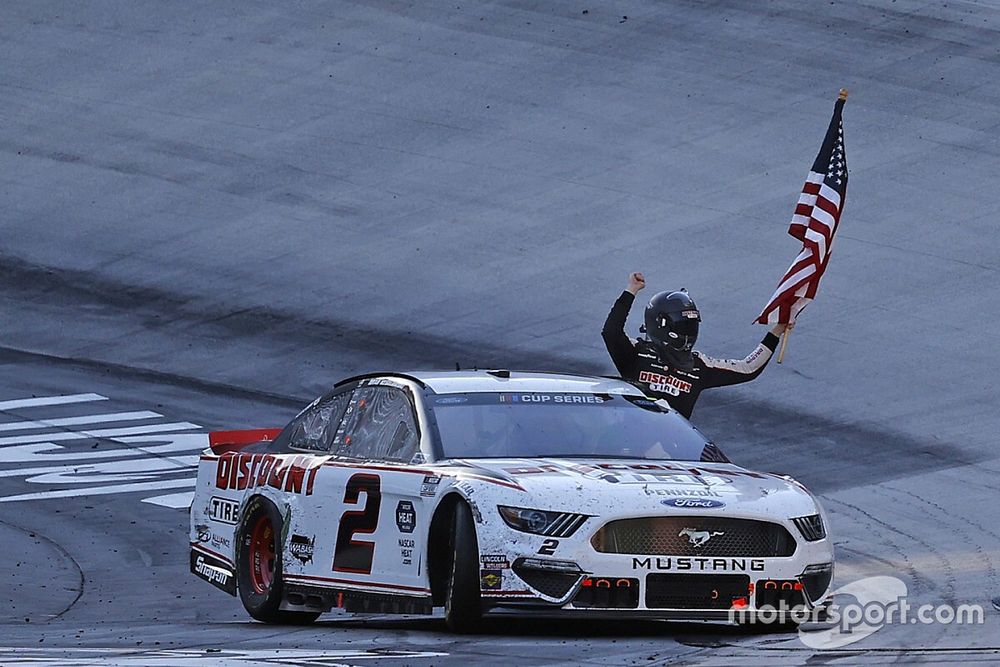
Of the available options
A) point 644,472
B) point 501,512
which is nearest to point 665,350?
point 644,472

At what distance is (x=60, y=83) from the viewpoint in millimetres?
27594

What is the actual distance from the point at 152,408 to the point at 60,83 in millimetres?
11152

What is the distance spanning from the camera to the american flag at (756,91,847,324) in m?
12.9

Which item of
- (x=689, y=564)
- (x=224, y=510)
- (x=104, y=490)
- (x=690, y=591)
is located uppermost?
(x=689, y=564)

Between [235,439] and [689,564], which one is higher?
[689,564]

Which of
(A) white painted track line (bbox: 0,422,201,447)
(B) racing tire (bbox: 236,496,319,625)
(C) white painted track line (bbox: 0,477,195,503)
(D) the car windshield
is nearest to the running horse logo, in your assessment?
(D) the car windshield

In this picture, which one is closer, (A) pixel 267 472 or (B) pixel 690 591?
(B) pixel 690 591

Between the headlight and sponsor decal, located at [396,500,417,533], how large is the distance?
72cm

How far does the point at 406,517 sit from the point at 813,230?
511cm

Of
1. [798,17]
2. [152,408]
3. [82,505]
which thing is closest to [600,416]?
[82,505]

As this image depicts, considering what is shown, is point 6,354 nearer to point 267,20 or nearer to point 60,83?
point 60,83

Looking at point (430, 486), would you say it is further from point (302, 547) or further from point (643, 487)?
point (302, 547)

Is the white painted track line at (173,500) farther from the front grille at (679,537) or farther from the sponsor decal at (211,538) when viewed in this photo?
the front grille at (679,537)

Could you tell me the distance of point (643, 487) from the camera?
8.46m
